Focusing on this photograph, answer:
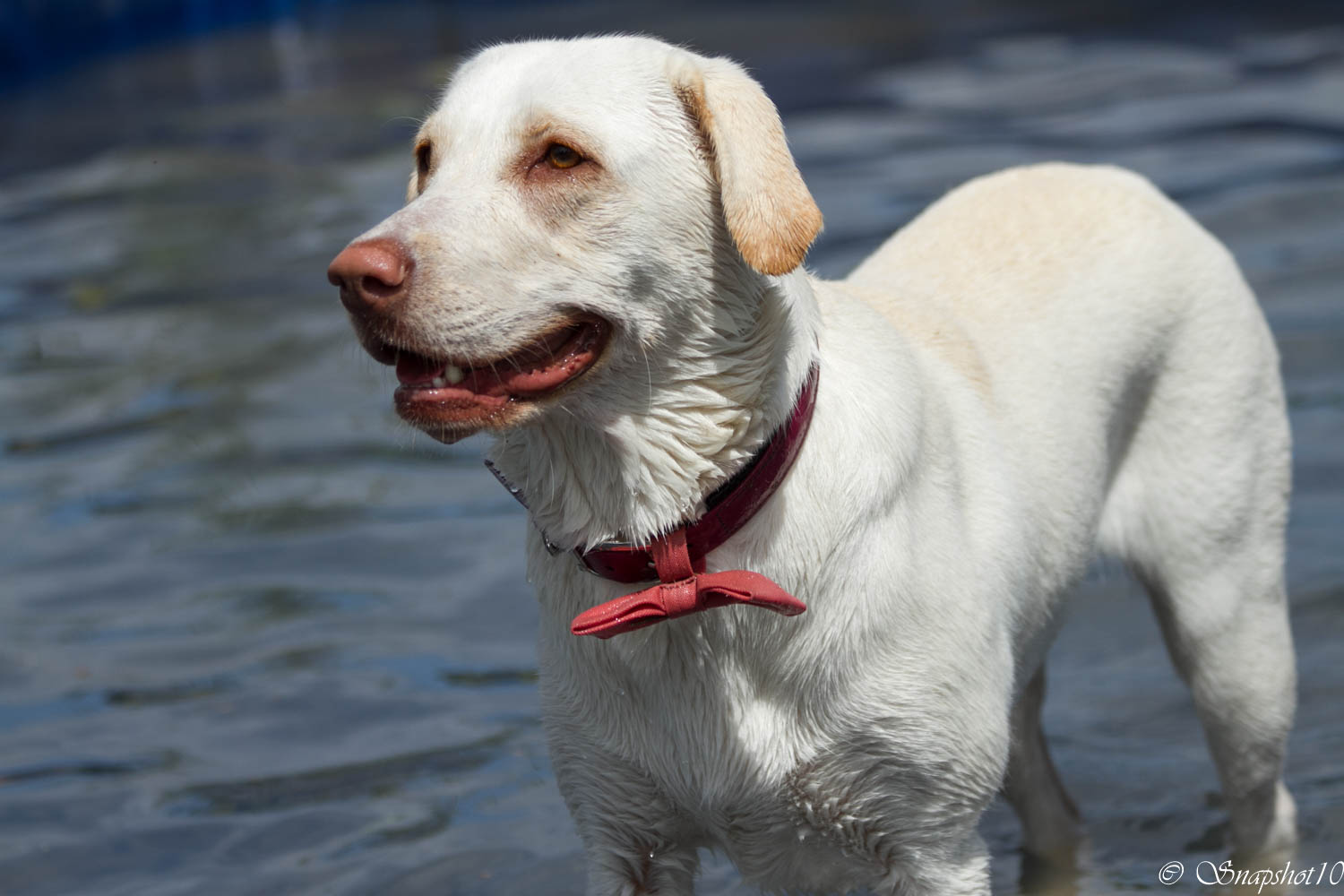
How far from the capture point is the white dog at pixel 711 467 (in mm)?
3166

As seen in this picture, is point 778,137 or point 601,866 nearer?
point 778,137

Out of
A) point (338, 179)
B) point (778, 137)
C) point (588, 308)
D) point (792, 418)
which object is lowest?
point (338, 179)

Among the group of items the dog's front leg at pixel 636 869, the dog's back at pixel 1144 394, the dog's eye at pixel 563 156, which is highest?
the dog's eye at pixel 563 156

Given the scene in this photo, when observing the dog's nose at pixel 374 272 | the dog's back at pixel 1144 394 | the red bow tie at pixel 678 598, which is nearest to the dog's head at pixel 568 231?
the dog's nose at pixel 374 272

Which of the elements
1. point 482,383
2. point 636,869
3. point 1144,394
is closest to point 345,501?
point 1144,394

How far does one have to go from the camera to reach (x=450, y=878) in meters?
5.02

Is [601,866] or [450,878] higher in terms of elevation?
[601,866]

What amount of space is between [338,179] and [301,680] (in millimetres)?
7560

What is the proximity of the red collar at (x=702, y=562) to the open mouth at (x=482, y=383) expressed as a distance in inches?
9.3

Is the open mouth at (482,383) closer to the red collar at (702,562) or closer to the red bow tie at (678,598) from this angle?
the red collar at (702,562)

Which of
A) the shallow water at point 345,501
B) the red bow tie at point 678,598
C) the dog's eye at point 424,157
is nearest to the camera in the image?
the red bow tie at point 678,598

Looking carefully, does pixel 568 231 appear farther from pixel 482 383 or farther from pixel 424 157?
pixel 424 157

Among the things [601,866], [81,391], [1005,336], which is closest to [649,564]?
[601,866]

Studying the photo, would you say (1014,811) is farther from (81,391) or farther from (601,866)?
(81,391)
